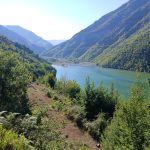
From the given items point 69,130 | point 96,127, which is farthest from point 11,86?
point 96,127

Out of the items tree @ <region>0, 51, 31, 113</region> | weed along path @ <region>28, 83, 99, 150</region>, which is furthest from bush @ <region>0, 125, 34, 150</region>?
tree @ <region>0, 51, 31, 113</region>

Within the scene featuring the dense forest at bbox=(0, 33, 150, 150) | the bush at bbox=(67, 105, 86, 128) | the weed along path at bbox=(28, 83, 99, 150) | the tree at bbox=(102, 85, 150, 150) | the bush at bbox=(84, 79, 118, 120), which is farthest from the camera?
the bush at bbox=(84, 79, 118, 120)

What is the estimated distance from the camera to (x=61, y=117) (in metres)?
45.4

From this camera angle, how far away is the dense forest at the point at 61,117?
962 inches

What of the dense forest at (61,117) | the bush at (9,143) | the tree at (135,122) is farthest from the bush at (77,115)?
the bush at (9,143)

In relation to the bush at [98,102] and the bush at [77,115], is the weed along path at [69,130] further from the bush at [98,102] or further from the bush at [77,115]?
the bush at [98,102]

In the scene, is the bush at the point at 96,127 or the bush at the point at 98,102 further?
the bush at the point at 98,102

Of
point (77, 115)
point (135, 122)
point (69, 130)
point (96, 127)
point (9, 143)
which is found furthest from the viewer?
point (77, 115)

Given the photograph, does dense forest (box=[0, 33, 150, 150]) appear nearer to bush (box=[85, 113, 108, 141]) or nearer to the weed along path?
bush (box=[85, 113, 108, 141])

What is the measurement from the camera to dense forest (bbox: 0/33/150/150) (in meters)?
24.4

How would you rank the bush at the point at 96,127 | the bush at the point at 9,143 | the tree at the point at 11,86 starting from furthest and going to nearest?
the bush at the point at 96,127
the tree at the point at 11,86
the bush at the point at 9,143

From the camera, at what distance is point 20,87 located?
1649 inches

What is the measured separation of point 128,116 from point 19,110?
17683 mm

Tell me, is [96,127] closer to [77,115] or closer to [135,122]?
[77,115]
